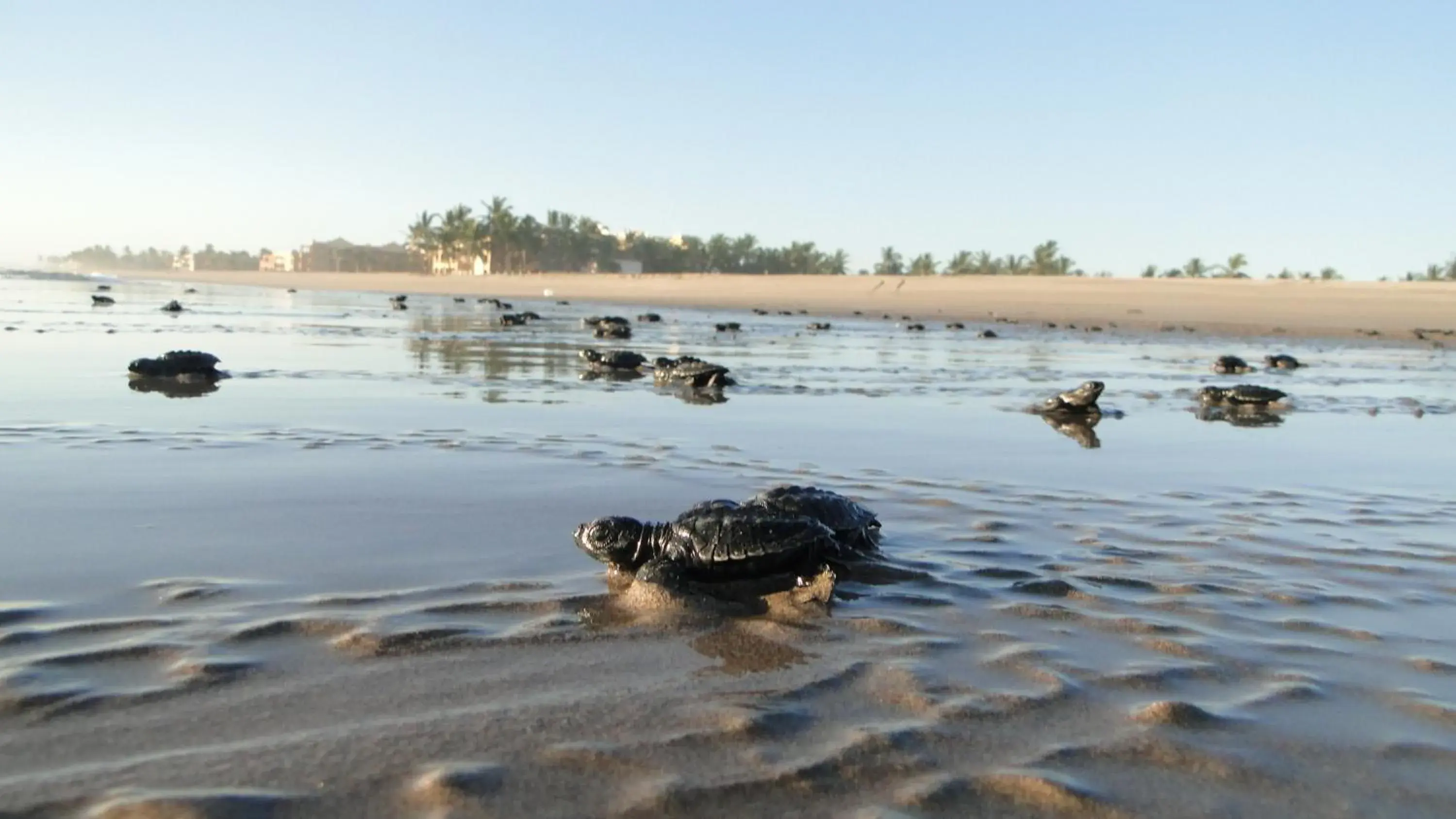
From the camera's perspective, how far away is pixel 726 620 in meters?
4.20

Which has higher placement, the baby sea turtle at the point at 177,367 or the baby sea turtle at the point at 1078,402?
the baby sea turtle at the point at 1078,402

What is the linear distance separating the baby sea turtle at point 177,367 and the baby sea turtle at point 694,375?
458 centimetres

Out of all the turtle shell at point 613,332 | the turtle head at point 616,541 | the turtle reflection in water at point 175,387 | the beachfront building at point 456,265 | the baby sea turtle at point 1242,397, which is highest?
the turtle head at point 616,541

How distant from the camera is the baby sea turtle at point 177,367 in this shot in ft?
37.9

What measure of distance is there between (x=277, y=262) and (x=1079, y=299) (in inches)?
5608

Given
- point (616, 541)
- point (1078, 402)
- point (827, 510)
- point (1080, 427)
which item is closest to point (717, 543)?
point (616, 541)

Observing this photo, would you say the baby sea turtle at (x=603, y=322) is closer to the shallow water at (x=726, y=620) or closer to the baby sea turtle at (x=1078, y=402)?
the baby sea turtle at (x=1078, y=402)

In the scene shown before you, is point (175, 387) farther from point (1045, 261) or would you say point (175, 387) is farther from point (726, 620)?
point (1045, 261)

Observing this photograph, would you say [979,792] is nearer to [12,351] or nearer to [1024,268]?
[12,351]

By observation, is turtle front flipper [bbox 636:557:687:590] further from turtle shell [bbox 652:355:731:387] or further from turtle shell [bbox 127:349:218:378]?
turtle shell [bbox 127:349:218:378]

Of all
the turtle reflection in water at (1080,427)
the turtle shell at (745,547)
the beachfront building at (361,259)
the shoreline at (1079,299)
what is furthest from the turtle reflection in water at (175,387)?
the beachfront building at (361,259)

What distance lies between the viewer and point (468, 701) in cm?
318

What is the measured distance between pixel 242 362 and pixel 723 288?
51106 mm

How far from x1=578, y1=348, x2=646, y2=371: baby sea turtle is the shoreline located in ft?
66.8
